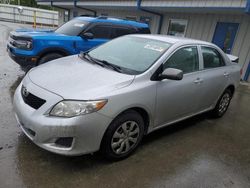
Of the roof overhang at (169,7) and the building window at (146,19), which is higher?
the roof overhang at (169,7)

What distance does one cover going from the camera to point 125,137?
3008 mm

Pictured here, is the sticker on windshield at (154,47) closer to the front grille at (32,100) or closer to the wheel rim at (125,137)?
the wheel rim at (125,137)

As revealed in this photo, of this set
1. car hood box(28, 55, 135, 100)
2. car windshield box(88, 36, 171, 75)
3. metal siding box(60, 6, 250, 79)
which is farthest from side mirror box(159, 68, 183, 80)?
metal siding box(60, 6, 250, 79)

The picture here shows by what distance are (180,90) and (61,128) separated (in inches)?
75.5

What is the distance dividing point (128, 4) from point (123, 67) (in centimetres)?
964

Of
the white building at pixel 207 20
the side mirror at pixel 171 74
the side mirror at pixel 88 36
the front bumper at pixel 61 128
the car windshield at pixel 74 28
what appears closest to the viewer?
the front bumper at pixel 61 128

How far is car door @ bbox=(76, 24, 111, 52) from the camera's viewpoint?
20.8ft

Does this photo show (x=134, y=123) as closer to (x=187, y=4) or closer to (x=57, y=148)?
(x=57, y=148)

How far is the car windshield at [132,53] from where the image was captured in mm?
3312

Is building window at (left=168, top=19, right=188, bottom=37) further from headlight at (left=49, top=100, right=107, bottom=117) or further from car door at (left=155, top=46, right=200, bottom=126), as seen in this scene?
headlight at (left=49, top=100, right=107, bottom=117)

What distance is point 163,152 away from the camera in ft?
11.4

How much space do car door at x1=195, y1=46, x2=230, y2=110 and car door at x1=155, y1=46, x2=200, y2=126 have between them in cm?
21

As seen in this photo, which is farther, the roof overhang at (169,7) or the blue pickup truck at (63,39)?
the roof overhang at (169,7)

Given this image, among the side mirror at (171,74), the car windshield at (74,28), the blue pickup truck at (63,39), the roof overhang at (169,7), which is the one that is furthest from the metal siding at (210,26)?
the side mirror at (171,74)
